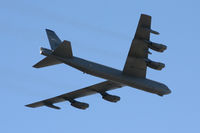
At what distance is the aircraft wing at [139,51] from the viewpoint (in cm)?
3353

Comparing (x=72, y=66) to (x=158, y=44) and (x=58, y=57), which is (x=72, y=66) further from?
(x=158, y=44)

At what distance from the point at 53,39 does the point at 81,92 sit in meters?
5.62

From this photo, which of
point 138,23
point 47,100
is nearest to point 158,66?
point 138,23

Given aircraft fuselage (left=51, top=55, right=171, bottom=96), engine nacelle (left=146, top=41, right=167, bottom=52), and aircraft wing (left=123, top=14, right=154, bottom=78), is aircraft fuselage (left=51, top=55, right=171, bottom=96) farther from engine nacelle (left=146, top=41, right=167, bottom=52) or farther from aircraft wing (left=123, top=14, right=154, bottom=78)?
engine nacelle (left=146, top=41, right=167, bottom=52)

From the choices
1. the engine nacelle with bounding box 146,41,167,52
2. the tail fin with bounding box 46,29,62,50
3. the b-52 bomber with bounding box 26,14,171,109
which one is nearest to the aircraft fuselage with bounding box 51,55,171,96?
the b-52 bomber with bounding box 26,14,171,109

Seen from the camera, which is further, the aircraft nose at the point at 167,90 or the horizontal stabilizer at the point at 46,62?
the aircraft nose at the point at 167,90

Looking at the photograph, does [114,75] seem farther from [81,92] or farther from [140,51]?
[81,92]

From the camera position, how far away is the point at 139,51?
35594mm

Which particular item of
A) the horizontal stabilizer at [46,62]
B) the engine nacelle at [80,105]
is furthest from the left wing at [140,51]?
the engine nacelle at [80,105]

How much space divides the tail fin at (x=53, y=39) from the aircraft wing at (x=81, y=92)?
4.80 meters

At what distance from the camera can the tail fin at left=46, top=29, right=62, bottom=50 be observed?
38125 mm

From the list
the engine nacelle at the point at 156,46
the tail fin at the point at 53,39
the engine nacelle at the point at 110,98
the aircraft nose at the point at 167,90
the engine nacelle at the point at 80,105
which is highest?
the tail fin at the point at 53,39

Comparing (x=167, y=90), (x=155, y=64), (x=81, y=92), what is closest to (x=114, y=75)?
(x=155, y=64)

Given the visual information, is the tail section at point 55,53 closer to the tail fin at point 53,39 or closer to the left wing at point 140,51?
the tail fin at point 53,39
